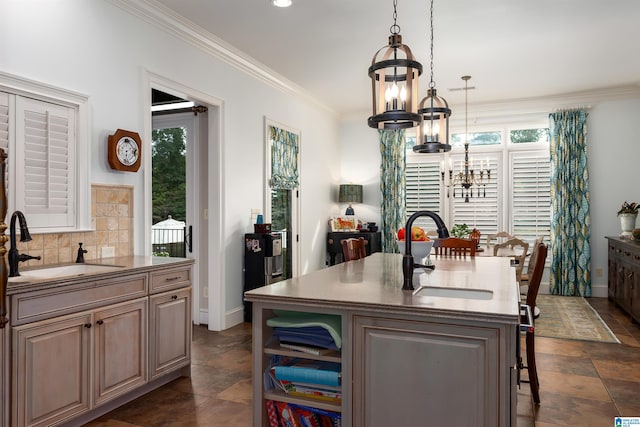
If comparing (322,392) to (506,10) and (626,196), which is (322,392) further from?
(626,196)

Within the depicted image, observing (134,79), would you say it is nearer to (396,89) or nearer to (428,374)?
(396,89)

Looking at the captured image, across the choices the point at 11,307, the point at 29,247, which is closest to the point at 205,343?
the point at 29,247

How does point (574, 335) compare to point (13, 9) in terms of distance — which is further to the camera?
point (574, 335)

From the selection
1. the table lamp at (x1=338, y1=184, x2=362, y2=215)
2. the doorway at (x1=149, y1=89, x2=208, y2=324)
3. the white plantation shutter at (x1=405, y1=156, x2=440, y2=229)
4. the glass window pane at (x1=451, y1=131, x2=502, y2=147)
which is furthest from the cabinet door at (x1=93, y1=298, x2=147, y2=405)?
the glass window pane at (x1=451, y1=131, x2=502, y2=147)

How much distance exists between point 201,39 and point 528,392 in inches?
161

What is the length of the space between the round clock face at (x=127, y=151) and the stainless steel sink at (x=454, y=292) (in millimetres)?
2464

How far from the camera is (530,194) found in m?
6.98

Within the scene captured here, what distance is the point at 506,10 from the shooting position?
12.7 ft

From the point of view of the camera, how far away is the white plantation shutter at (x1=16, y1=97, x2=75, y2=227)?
109 inches

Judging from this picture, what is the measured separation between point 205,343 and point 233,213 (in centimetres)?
141

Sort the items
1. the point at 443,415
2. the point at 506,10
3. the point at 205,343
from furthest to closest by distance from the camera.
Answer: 1. the point at 205,343
2. the point at 506,10
3. the point at 443,415

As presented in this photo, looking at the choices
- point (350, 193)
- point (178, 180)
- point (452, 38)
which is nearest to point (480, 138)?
point (350, 193)

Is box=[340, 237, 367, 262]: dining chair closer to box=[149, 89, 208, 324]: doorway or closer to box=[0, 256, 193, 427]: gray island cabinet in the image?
box=[0, 256, 193, 427]: gray island cabinet

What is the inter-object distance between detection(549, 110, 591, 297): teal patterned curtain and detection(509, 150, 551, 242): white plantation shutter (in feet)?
0.62
